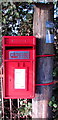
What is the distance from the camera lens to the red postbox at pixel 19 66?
5.95ft

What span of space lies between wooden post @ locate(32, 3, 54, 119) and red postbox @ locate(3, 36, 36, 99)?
171 mm

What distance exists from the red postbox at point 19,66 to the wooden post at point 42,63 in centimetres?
17

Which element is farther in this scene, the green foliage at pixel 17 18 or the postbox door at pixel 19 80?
the green foliage at pixel 17 18

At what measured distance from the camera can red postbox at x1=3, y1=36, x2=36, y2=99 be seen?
1812 millimetres

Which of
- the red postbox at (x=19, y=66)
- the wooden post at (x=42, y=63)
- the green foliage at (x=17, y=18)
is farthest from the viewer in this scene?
the green foliage at (x=17, y=18)

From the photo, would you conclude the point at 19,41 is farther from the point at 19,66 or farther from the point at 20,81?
the point at 20,81

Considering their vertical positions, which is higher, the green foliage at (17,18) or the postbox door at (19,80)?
the green foliage at (17,18)

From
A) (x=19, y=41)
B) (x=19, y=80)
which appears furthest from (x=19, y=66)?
(x=19, y=41)

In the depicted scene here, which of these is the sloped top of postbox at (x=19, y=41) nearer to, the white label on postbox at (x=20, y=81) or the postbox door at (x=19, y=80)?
the postbox door at (x=19, y=80)

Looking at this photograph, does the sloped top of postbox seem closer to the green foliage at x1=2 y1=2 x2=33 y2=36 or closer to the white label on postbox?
the white label on postbox

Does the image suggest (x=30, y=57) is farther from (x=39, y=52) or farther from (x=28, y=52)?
(x=39, y=52)

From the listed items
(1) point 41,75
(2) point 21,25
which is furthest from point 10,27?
(1) point 41,75

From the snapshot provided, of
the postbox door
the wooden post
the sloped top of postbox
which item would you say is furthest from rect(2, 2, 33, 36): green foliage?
the postbox door

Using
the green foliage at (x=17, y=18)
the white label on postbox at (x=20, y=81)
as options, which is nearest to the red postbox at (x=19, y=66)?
the white label on postbox at (x=20, y=81)
